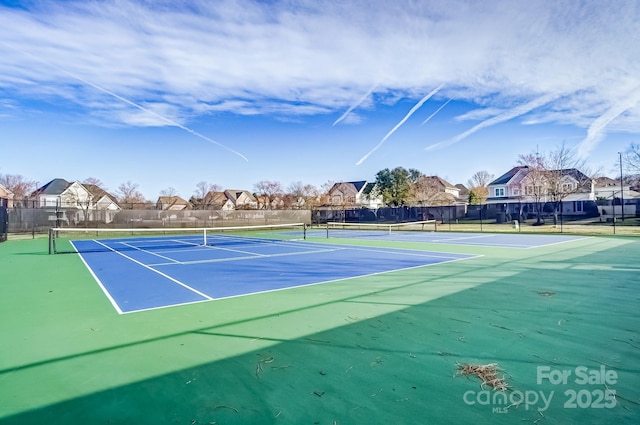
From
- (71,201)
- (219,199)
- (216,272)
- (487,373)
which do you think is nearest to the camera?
(487,373)

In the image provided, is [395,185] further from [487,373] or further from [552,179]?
[487,373]

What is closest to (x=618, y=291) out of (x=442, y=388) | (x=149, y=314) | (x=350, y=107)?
(x=442, y=388)

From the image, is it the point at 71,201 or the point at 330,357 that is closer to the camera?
the point at 330,357

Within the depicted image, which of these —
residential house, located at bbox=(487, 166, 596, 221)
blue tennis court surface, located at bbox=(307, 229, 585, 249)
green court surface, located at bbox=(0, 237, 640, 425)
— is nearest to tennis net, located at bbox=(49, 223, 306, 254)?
blue tennis court surface, located at bbox=(307, 229, 585, 249)

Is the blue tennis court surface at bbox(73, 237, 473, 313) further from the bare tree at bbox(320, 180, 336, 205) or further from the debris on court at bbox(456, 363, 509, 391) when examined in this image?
the bare tree at bbox(320, 180, 336, 205)

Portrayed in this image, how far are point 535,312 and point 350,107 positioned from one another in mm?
25291

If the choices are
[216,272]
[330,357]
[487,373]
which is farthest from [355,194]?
[487,373]

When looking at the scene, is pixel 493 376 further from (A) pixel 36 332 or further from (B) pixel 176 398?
(A) pixel 36 332

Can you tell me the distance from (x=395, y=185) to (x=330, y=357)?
48.6 m

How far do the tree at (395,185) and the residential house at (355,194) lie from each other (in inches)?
110

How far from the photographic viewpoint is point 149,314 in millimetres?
5098

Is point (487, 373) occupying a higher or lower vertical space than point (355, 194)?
lower

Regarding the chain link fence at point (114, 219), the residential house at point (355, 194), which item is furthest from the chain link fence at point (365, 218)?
the residential house at point (355, 194)

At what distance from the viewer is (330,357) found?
3.50 metres
